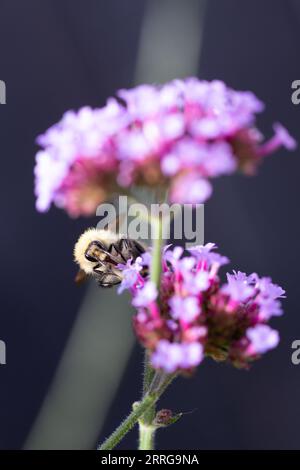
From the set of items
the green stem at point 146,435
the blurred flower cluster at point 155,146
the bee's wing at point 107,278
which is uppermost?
the bee's wing at point 107,278

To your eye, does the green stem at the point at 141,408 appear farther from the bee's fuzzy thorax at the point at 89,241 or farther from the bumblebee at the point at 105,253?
the bee's fuzzy thorax at the point at 89,241

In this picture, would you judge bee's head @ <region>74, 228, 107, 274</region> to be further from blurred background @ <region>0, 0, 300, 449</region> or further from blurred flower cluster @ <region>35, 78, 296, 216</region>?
blurred background @ <region>0, 0, 300, 449</region>

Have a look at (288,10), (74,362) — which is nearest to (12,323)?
(74,362)

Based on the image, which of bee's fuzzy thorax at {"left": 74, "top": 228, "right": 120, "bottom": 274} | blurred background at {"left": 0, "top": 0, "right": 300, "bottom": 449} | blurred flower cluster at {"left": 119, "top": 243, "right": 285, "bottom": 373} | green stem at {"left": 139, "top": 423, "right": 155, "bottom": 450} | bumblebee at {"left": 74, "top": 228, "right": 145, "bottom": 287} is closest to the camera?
blurred flower cluster at {"left": 119, "top": 243, "right": 285, "bottom": 373}

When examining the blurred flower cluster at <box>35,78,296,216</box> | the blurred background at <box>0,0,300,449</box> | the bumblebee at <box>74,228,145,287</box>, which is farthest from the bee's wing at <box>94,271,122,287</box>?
the blurred background at <box>0,0,300,449</box>

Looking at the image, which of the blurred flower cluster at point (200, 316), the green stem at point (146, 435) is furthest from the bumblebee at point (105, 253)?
the green stem at point (146, 435)

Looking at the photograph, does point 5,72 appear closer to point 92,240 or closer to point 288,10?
point 288,10

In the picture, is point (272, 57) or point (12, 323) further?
point (272, 57)
